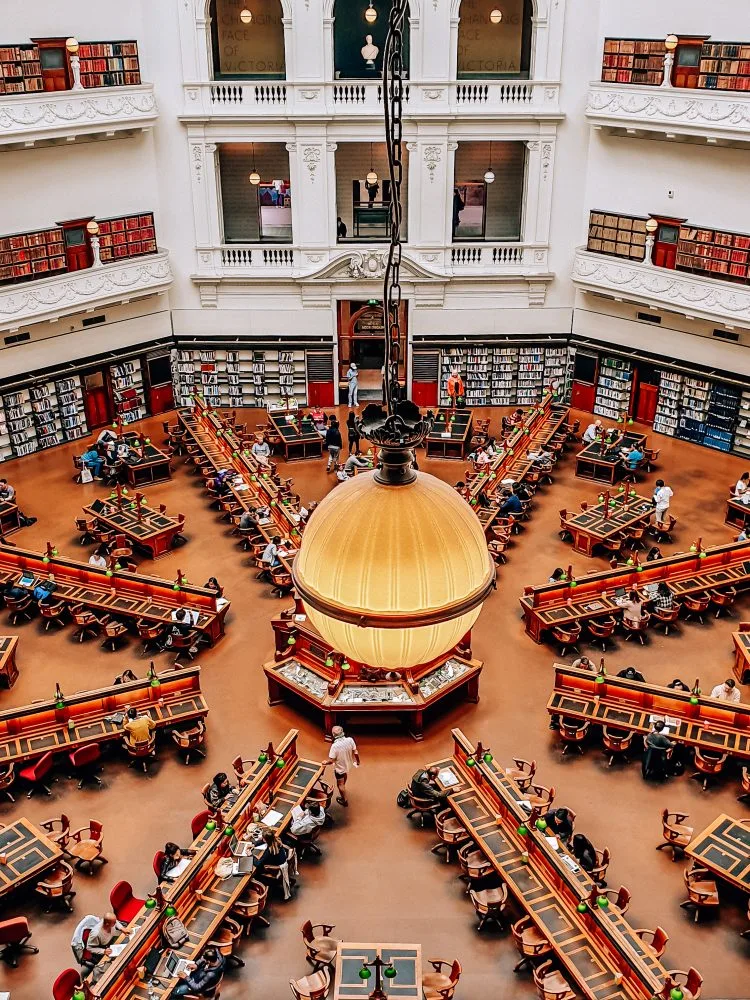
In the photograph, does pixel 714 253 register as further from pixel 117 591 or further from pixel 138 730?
pixel 138 730

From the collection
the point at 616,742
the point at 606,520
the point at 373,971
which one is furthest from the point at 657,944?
the point at 606,520

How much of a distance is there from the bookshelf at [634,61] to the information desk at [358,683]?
483 inches

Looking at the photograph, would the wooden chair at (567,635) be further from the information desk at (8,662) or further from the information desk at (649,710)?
the information desk at (8,662)

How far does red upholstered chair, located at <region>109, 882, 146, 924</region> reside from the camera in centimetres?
954

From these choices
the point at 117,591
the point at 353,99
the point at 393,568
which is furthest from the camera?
the point at 353,99

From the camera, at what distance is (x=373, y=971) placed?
854 cm

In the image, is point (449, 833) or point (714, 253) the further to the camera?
point (714, 253)

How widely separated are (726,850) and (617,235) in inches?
543

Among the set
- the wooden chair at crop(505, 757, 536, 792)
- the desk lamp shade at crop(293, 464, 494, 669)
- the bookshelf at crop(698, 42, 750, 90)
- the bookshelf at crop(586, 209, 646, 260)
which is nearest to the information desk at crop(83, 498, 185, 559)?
the wooden chair at crop(505, 757, 536, 792)

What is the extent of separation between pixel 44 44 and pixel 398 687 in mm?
13788

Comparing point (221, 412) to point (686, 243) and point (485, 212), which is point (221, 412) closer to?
point (485, 212)

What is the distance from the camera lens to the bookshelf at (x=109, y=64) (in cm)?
1892

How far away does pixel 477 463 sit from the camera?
18.7m

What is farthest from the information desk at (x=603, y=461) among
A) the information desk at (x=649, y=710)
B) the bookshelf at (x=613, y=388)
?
the information desk at (x=649, y=710)
